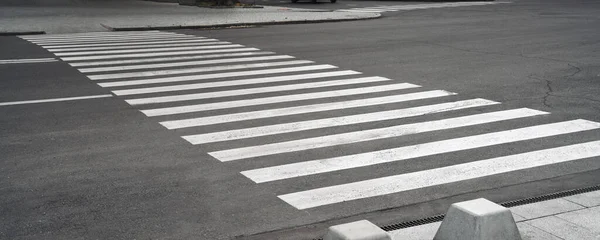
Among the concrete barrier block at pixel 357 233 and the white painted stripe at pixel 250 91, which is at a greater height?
the concrete barrier block at pixel 357 233

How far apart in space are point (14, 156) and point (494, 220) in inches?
206

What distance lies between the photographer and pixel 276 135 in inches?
333

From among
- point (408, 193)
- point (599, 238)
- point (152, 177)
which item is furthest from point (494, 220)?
point (152, 177)

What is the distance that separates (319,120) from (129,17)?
18072 mm

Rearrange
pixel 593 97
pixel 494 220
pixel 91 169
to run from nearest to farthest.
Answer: pixel 494 220 < pixel 91 169 < pixel 593 97

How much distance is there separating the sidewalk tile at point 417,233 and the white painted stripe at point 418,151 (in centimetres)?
166

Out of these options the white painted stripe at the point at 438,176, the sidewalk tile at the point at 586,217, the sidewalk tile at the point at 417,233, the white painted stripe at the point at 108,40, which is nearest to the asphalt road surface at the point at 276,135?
the white painted stripe at the point at 438,176

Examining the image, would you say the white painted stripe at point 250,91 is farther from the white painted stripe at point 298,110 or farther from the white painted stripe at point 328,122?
the white painted stripe at point 328,122

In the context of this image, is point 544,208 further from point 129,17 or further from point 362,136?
point 129,17

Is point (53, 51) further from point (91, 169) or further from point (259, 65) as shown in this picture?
point (91, 169)

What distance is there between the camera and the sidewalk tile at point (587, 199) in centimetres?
607

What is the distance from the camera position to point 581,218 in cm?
568

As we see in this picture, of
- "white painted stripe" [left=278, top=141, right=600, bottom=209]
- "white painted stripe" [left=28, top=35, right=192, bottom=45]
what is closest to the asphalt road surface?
"white painted stripe" [left=278, top=141, right=600, bottom=209]

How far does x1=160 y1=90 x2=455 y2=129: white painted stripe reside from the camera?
9117 millimetres
